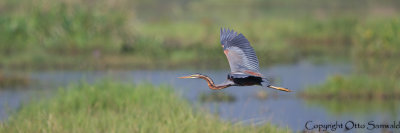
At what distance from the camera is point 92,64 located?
714 inches

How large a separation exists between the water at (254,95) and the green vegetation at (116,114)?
295mm

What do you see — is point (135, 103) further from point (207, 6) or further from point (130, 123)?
point (207, 6)

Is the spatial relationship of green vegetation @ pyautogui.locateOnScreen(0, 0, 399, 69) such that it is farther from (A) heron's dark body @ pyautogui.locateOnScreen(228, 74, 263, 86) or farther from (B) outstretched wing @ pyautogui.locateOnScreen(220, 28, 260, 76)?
(A) heron's dark body @ pyautogui.locateOnScreen(228, 74, 263, 86)

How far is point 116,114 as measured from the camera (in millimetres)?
9086

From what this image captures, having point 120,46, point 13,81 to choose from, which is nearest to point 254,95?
point 13,81

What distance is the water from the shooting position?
33.9 ft

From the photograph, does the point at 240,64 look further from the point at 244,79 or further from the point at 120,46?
the point at 120,46

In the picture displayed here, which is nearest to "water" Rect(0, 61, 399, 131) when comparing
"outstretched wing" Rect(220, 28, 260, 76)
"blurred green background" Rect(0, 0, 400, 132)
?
"blurred green background" Rect(0, 0, 400, 132)

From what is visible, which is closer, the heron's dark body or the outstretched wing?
the heron's dark body

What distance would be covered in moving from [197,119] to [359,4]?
43.2m

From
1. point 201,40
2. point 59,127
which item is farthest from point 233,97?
point 201,40

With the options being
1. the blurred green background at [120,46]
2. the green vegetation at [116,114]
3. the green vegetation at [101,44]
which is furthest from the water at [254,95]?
the green vegetation at [101,44]

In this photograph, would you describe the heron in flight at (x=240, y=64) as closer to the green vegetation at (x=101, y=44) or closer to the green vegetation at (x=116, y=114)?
the green vegetation at (x=116, y=114)

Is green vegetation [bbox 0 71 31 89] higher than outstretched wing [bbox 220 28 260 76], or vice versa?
outstretched wing [bbox 220 28 260 76]
